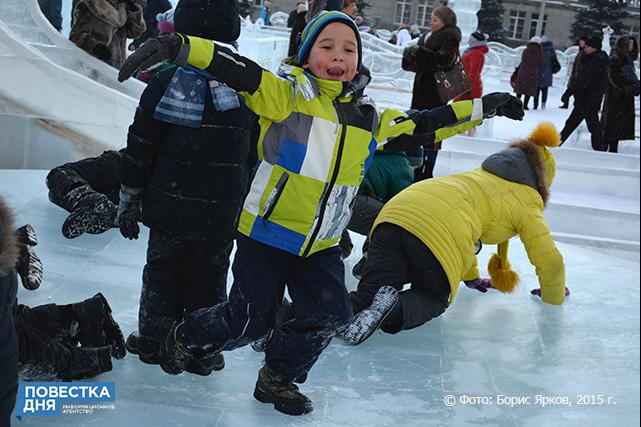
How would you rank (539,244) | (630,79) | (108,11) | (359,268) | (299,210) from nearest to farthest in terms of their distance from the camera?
1. (299,210)
2. (539,244)
3. (359,268)
4. (108,11)
5. (630,79)

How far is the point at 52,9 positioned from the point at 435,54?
4.14m

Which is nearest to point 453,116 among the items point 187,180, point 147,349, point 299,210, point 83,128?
point 299,210

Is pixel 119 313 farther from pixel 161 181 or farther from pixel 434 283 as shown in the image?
pixel 434 283

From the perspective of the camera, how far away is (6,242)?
8.08ft

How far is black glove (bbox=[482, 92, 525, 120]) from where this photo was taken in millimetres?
3578

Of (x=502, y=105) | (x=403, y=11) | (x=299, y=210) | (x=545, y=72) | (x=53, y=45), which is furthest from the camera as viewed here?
(x=403, y=11)

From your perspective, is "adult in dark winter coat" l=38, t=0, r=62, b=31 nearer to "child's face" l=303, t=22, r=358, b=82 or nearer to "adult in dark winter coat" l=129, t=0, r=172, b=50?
"adult in dark winter coat" l=129, t=0, r=172, b=50

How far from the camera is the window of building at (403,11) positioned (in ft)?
137

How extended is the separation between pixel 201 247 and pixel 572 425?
1.61m

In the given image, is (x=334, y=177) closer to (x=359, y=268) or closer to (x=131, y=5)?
(x=359, y=268)

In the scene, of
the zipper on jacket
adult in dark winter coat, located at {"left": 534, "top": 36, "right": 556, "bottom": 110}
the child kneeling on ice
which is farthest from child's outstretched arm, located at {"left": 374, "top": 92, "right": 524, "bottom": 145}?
adult in dark winter coat, located at {"left": 534, "top": 36, "right": 556, "bottom": 110}

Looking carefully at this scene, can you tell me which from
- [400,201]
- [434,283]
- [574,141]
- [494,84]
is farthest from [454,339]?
[494,84]

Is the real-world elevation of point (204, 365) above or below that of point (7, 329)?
below

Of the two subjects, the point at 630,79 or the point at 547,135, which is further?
the point at 630,79
